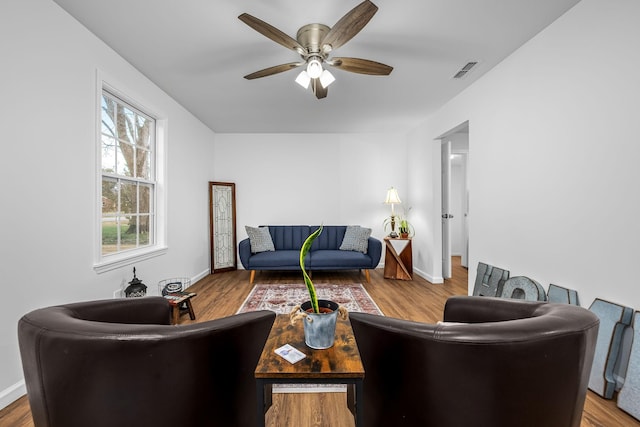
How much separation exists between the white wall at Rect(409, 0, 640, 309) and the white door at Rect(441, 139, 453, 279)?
1.50 m

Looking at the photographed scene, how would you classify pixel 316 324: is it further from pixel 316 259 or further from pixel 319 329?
pixel 316 259

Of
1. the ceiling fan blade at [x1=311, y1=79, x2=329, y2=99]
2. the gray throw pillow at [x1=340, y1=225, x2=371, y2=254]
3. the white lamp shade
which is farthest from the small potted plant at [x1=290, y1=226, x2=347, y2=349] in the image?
the white lamp shade

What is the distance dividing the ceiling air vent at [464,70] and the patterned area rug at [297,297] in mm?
2587

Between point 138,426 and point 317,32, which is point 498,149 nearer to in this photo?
point 317,32

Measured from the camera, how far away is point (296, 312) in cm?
120

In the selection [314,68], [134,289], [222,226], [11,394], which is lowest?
[11,394]

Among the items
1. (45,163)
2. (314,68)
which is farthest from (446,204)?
(45,163)

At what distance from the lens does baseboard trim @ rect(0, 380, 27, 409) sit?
1.58m

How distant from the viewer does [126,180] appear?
2.84 metres

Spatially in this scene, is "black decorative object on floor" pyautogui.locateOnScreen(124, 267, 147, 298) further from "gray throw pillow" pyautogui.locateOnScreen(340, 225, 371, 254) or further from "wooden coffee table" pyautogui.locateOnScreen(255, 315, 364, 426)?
"gray throw pillow" pyautogui.locateOnScreen(340, 225, 371, 254)

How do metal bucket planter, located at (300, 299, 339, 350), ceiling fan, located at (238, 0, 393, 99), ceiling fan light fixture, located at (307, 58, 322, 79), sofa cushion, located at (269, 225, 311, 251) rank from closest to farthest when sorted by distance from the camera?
metal bucket planter, located at (300, 299, 339, 350)
ceiling fan, located at (238, 0, 393, 99)
ceiling fan light fixture, located at (307, 58, 322, 79)
sofa cushion, located at (269, 225, 311, 251)

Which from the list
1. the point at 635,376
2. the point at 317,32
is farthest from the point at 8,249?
the point at 635,376

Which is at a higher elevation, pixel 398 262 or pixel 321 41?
pixel 321 41

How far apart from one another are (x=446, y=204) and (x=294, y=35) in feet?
11.3
